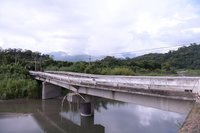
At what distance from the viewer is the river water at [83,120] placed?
71.8ft

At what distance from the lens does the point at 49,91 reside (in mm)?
42031

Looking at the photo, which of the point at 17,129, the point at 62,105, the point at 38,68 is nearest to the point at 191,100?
the point at 17,129

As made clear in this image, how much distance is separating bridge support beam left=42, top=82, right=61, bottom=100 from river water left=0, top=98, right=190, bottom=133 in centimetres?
635

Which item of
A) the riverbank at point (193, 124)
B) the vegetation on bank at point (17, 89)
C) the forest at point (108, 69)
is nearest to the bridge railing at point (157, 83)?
the riverbank at point (193, 124)

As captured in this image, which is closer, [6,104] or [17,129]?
[17,129]

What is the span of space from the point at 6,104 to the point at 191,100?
28750 millimetres

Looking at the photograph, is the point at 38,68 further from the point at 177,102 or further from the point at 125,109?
the point at 177,102

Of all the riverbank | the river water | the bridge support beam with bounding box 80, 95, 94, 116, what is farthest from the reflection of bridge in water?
the riverbank

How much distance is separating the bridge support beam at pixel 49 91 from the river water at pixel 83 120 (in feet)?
20.8

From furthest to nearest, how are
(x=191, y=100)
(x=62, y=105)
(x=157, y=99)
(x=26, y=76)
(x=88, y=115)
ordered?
(x=26, y=76), (x=62, y=105), (x=88, y=115), (x=157, y=99), (x=191, y=100)

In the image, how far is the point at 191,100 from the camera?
475 inches

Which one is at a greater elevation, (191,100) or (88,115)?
(191,100)

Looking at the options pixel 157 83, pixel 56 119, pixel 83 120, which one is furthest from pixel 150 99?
pixel 56 119

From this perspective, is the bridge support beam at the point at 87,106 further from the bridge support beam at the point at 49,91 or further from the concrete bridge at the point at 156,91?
the bridge support beam at the point at 49,91
